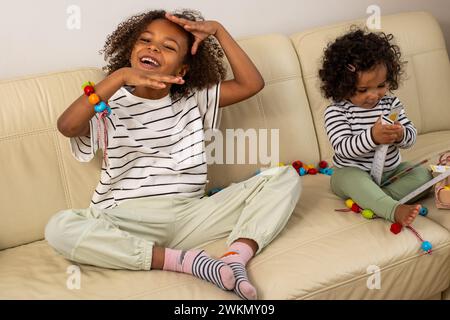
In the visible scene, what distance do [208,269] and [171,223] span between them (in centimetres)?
23

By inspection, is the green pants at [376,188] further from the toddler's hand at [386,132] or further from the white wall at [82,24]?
the white wall at [82,24]

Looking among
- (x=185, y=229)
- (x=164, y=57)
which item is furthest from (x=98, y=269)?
(x=164, y=57)

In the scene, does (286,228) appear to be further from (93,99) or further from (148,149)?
(93,99)

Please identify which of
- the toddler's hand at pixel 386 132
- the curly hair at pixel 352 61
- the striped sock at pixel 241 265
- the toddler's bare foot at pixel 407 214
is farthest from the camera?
the curly hair at pixel 352 61

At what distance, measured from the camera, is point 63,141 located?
163 centimetres

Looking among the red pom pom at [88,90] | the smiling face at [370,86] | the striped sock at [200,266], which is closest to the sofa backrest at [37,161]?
the red pom pom at [88,90]

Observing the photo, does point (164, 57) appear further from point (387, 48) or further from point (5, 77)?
point (387, 48)

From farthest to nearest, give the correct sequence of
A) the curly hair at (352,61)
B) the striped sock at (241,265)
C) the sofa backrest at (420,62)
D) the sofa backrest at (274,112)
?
the sofa backrest at (420,62)
the sofa backrest at (274,112)
the curly hair at (352,61)
the striped sock at (241,265)

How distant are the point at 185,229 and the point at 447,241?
66cm

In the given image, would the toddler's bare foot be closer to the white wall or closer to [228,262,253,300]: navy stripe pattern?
[228,262,253,300]: navy stripe pattern

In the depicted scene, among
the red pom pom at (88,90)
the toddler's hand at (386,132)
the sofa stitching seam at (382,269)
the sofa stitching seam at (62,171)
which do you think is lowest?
the sofa stitching seam at (382,269)

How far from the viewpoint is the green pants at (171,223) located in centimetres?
139

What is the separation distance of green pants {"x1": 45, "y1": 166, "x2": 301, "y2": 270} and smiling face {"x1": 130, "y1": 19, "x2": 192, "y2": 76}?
344 mm

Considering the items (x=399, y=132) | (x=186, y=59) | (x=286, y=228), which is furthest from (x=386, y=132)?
(x=186, y=59)
